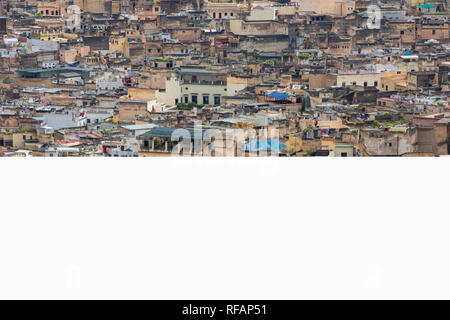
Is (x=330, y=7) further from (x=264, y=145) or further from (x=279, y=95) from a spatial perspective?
(x=264, y=145)

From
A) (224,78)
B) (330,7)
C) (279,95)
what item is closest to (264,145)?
(279,95)

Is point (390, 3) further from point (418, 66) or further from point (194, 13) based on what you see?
point (418, 66)

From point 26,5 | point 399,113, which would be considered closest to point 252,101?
point 399,113

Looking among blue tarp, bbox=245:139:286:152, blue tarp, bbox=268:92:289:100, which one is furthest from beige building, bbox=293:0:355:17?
blue tarp, bbox=245:139:286:152

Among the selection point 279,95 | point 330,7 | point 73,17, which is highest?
point 330,7

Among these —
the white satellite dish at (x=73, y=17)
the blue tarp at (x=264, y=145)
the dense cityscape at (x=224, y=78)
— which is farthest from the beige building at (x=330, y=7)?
the blue tarp at (x=264, y=145)

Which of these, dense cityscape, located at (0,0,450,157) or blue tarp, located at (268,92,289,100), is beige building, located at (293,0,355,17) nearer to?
dense cityscape, located at (0,0,450,157)
